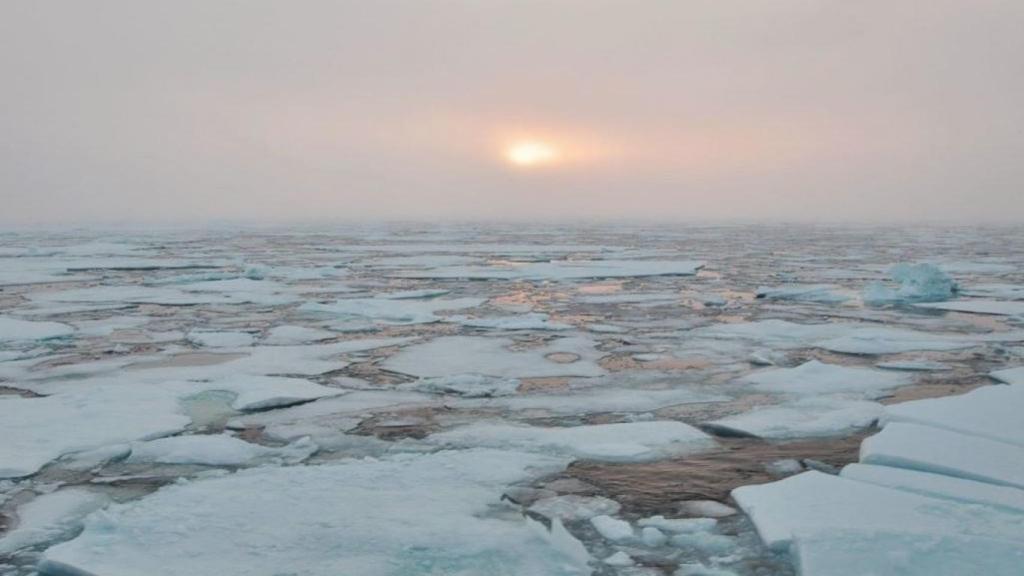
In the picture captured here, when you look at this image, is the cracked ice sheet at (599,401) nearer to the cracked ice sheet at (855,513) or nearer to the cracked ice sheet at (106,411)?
the cracked ice sheet at (106,411)

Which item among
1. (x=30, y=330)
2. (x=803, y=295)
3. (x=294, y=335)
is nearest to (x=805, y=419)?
(x=294, y=335)

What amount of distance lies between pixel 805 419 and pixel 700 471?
3.72 feet

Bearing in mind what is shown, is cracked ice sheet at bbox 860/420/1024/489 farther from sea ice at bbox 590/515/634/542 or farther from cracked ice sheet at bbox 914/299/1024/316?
cracked ice sheet at bbox 914/299/1024/316

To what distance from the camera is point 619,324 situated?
8445 mm

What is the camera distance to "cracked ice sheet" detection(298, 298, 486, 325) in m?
8.73

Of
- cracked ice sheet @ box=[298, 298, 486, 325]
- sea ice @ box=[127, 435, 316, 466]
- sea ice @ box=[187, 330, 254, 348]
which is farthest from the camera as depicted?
cracked ice sheet @ box=[298, 298, 486, 325]

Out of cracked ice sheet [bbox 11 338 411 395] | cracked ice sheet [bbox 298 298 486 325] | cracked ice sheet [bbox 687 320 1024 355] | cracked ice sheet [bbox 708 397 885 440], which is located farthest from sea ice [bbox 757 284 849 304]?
cracked ice sheet [bbox 11 338 411 395]

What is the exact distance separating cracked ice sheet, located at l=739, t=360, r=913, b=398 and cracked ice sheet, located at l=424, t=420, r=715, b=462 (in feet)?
4.09

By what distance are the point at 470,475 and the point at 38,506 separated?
1691mm

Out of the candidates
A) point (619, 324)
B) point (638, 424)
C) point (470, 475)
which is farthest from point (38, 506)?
point (619, 324)

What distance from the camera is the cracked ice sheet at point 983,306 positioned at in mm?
9086

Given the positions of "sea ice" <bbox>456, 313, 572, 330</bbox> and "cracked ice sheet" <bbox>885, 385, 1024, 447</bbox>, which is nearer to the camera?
"cracked ice sheet" <bbox>885, 385, 1024, 447</bbox>

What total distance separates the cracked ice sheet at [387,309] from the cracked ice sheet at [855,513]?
568 cm

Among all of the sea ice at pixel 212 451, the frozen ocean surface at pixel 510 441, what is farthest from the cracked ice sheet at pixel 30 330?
the sea ice at pixel 212 451
